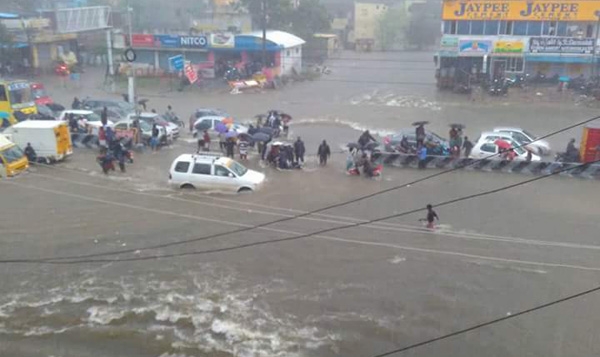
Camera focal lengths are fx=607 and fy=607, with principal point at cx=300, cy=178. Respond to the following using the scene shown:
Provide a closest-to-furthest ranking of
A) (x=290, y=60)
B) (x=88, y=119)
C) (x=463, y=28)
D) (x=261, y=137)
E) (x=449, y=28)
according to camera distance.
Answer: (x=261, y=137) → (x=88, y=119) → (x=463, y=28) → (x=449, y=28) → (x=290, y=60)

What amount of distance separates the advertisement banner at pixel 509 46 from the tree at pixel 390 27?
2954cm

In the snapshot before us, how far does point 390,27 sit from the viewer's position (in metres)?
69.8

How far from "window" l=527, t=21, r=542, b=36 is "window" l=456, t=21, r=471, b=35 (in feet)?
13.0

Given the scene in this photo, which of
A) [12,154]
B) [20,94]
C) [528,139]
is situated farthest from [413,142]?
[20,94]

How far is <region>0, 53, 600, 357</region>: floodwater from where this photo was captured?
34.2ft

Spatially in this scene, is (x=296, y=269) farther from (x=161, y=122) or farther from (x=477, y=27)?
(x=477, y=27)

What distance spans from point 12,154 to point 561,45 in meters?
34.4

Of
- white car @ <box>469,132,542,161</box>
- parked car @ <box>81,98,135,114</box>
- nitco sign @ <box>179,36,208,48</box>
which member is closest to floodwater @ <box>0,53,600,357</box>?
white car @ <box>469,132,542,161</box>

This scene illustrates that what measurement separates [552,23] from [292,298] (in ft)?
121

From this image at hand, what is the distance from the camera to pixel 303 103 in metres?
37.1

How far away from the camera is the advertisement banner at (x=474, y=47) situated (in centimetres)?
4150

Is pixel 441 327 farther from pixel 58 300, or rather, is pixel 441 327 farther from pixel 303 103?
pixel 303 103

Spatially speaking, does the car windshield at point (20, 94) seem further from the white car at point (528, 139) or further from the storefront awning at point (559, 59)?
the storefront awning at point (559, 59)

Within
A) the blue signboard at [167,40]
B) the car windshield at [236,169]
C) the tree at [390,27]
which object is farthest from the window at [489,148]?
the tree at [390,27]
